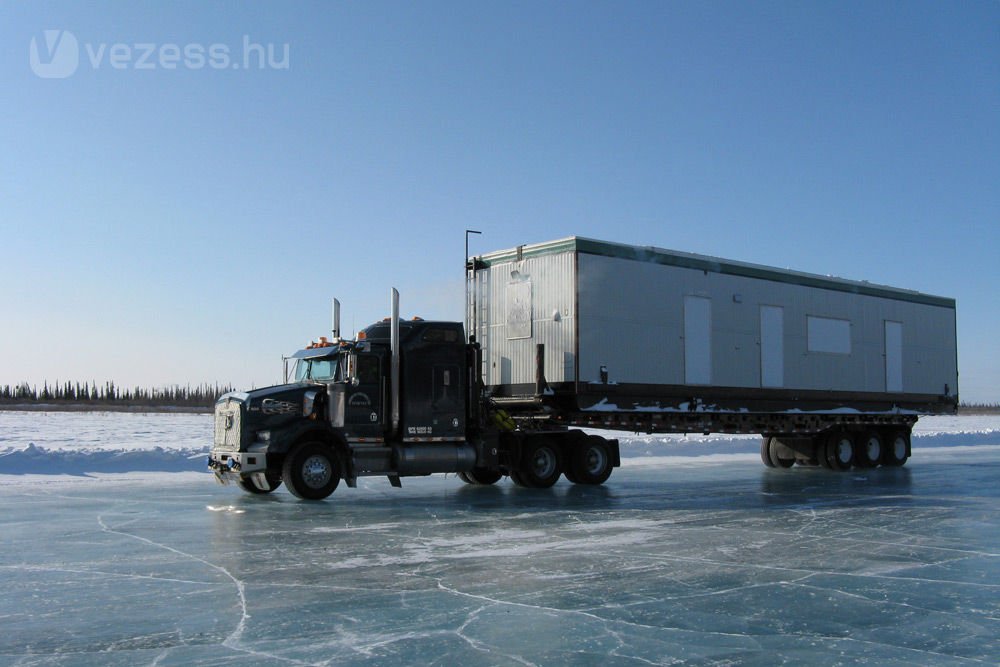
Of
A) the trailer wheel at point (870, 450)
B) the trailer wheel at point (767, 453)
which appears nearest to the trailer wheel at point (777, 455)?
the trailer wheel at point (767, 453)

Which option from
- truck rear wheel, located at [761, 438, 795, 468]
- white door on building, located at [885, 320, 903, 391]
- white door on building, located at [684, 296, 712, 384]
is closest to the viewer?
white door on building, located at [684, 296, 712, 384]

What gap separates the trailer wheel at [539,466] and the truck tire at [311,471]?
159 inches

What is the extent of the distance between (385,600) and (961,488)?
1510 cm

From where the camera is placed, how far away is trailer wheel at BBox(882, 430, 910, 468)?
2639cm

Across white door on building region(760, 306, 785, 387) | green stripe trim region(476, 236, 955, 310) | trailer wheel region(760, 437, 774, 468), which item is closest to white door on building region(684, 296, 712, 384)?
Result: green stripe trim region(476, 236, 955, 310)

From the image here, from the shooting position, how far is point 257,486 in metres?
17.0

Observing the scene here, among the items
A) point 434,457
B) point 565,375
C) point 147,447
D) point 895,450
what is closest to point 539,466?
point 565,375

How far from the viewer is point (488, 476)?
1953cm

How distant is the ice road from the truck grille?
39.4 inches

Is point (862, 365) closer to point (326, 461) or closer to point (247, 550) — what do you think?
point (326, 461)

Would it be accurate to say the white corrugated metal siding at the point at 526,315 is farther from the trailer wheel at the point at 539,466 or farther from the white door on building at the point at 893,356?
the white door on building at the point at 893,356

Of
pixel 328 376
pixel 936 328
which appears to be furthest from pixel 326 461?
pixel 936 328

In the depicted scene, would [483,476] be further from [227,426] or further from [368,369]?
[227,426]

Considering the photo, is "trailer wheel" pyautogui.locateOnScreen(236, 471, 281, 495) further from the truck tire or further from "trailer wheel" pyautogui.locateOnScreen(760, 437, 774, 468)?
"trailer wheel" pyautogui.locateOnScreen(760, 437, 774, 468)
